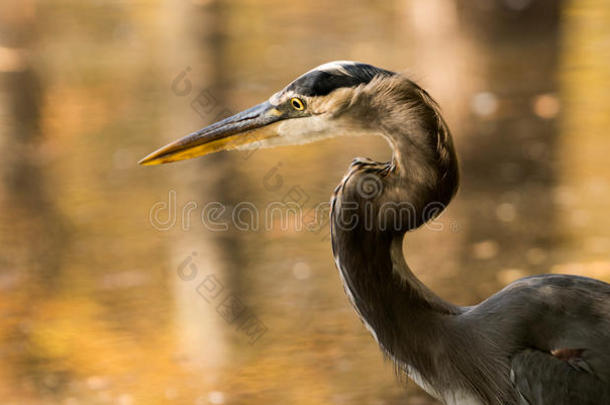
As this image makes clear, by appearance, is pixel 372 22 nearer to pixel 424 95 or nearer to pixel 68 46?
pixel 68 46

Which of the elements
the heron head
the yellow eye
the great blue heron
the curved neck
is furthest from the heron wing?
the yellow eye

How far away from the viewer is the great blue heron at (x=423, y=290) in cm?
257

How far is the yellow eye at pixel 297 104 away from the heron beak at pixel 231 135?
6 centimetres

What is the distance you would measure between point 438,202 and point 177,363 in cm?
210

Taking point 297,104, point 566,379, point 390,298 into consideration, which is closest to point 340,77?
point 297,104

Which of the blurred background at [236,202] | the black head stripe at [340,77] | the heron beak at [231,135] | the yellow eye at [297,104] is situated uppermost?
the black head stripe at [340,77]

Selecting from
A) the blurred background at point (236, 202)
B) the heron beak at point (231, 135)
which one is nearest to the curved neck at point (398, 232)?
the blurred background at point (236, 202)

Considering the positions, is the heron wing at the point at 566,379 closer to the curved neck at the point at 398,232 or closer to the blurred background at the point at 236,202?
the curved neck at the point at 398,232

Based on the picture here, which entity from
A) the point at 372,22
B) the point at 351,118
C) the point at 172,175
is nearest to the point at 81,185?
the point at 172,175

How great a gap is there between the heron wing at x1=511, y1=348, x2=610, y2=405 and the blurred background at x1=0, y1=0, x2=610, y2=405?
2.14 ft

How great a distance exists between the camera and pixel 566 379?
98.4 inches

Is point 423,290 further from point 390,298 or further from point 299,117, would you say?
point 299,117

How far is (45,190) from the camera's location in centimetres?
642

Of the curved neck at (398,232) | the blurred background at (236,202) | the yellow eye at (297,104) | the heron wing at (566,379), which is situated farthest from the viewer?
the blurred background at (236,202)
